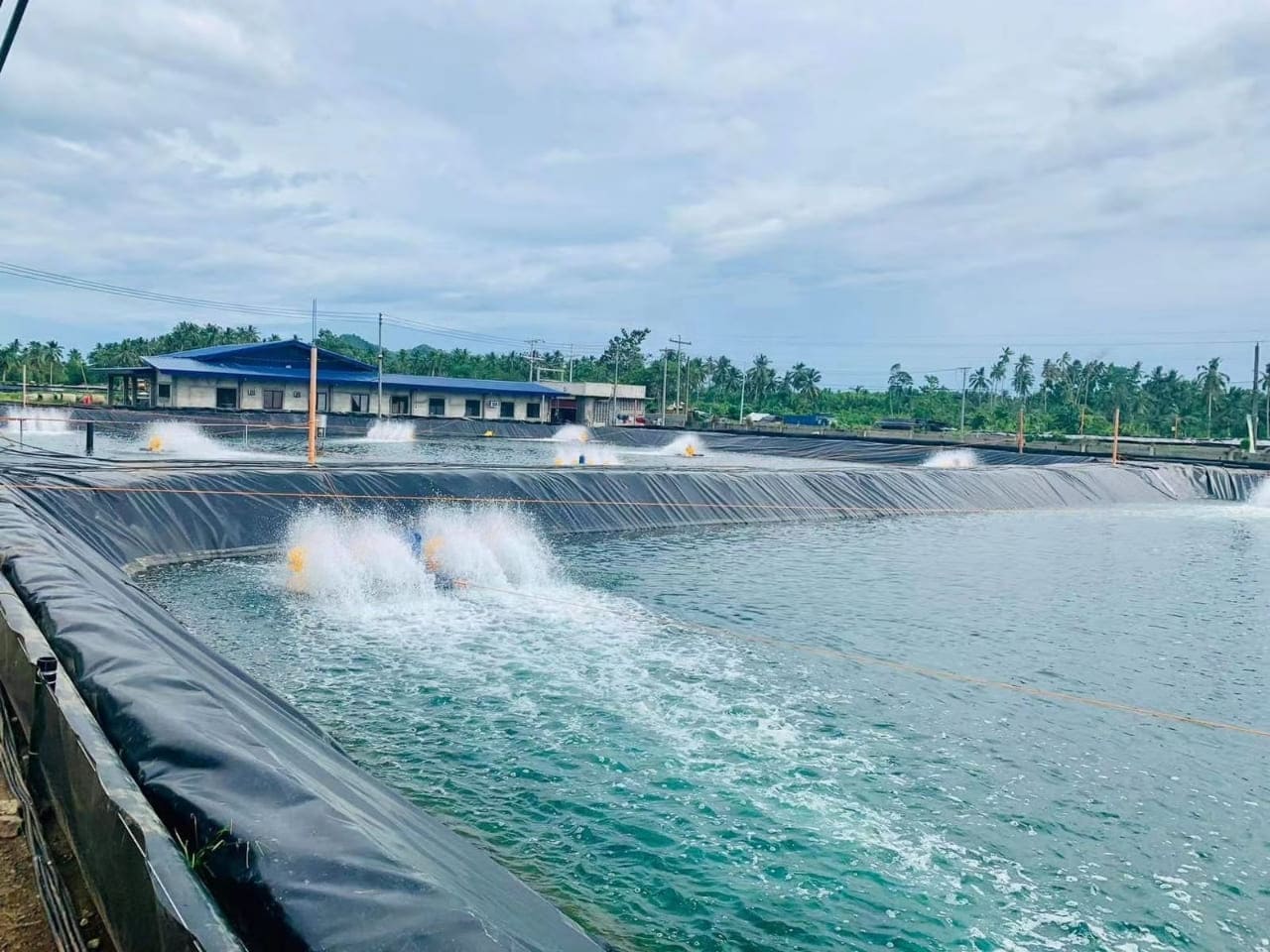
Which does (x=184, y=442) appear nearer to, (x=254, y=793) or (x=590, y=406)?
(x=590, y=406)

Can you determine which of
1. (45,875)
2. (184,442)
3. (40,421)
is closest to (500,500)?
(45,875)

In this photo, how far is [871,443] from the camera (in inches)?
2156

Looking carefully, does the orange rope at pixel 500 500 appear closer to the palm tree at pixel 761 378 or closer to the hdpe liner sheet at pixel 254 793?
the hdpe liner sheet at pixel 254 793

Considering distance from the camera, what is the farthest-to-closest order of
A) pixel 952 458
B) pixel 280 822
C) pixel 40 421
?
pixel 952 458
pixel 40 421
pixel 280 822

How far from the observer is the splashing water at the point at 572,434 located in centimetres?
6088

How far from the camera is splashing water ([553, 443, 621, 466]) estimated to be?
131ft

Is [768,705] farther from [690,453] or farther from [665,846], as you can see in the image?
[690,453]

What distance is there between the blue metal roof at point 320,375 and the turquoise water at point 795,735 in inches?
1673

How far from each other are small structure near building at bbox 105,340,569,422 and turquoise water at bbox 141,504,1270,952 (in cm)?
4303

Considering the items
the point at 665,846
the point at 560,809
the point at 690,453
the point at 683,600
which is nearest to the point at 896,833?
the point at 665,846

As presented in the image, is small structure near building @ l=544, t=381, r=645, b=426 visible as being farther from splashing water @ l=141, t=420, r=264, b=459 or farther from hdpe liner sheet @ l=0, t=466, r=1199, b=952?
hdpe liner sheet @ l=0, t=466, r=1199, b=952

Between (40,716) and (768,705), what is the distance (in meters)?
6.98

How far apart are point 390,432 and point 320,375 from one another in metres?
10.7

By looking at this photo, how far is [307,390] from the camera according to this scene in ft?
196
